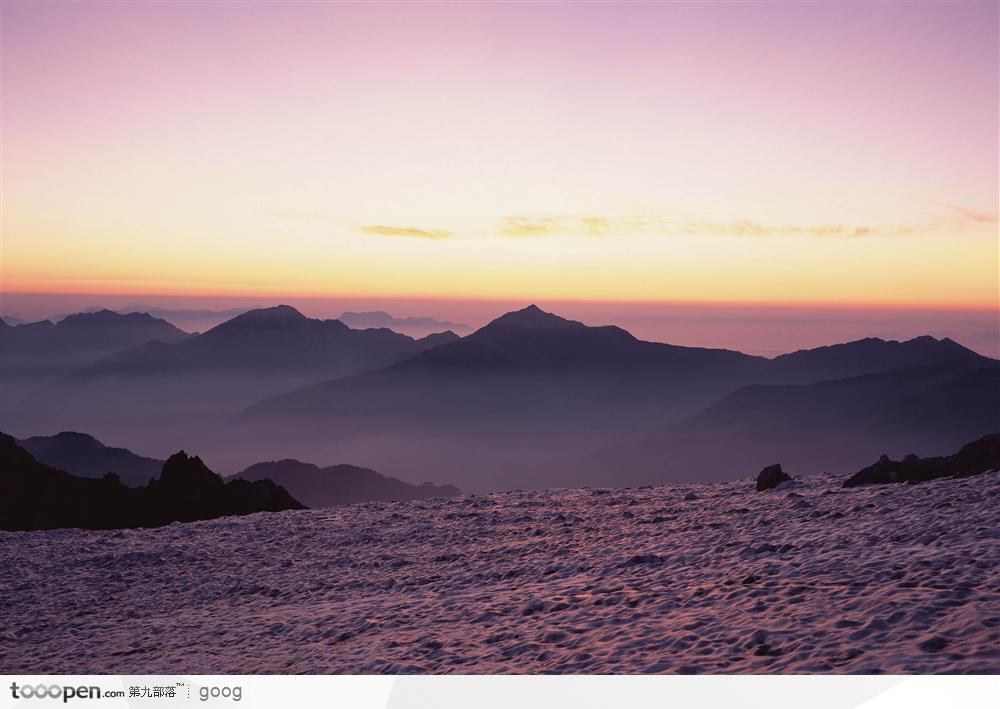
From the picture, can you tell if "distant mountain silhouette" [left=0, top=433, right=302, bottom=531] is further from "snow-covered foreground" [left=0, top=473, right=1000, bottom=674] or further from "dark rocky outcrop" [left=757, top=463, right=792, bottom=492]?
"dark rocky outcrop" [left=757, top=463, right=792, bottom=492]

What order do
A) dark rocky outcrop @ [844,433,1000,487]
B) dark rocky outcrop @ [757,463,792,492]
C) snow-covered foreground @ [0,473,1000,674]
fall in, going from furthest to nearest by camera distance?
1. dark rocky outcrop @ [757,463,792,492]
2. dark rocky outcrop @ [844,433,1000,487]
3. snow-covered foreground @ [0,473,1000,674]

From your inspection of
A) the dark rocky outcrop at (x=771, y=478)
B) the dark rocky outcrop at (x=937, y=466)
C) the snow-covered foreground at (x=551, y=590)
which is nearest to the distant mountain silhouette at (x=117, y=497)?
the snow-covered foreground at (x=551, y=590)

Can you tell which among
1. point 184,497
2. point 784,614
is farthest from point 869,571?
point 184,497

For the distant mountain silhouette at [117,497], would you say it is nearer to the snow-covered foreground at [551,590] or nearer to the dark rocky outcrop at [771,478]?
the snow-covered foreground at [551,590]

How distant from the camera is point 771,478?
29047mm

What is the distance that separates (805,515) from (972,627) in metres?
11.5

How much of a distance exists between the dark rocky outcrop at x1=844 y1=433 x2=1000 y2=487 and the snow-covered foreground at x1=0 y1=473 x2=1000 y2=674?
149 centimetres

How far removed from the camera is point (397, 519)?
30250mm

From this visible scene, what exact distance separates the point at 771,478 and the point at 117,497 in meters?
46.8

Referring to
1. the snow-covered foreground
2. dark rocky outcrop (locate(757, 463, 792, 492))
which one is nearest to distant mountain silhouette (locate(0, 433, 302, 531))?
the snow-covered foreground

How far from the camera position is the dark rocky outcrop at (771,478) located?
2891cm

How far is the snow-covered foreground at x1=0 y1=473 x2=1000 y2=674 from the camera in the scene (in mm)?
11203

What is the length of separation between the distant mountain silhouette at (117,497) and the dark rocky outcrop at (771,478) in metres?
30.7
